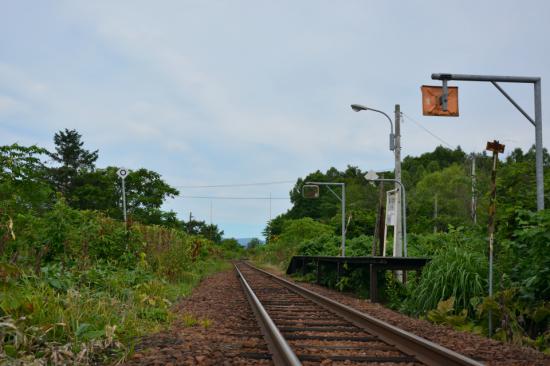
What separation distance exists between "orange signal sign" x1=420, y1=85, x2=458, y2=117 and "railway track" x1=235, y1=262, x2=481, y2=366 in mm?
4577

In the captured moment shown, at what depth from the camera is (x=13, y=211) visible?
8.11 metres

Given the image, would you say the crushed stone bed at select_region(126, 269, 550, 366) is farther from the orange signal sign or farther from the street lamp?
the street lamp

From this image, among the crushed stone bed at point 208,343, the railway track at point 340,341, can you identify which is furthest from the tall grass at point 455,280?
the crushed stone bed at point 208,343

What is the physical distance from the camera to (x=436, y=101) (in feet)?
37.6

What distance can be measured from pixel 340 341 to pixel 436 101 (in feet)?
21.5

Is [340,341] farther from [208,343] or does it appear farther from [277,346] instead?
[208,343]

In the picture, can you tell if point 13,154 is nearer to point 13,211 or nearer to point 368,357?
point 13,211

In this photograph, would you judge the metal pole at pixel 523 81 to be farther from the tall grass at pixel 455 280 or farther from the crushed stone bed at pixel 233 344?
the crushed stone bed at pixel 233 344

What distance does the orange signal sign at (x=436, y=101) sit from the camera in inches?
449

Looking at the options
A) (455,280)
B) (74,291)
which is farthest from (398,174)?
(74,291)

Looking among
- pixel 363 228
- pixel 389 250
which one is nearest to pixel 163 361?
pixel 389 250

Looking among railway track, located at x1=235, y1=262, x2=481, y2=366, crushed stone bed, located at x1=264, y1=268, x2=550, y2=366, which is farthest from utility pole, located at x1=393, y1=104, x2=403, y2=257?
crushed stone bed, located at x1=264, y1=268, x2=550, y2=366

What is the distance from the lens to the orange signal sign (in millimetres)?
11406

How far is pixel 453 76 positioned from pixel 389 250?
12.5m
